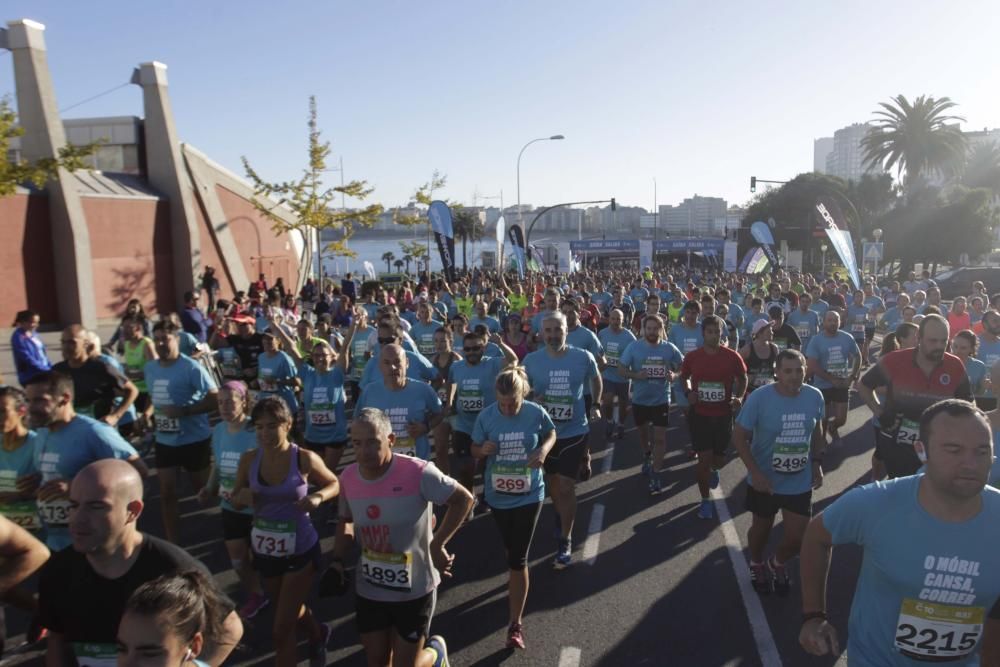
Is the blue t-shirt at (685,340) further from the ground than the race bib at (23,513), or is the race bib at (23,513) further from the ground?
the blue t-shirt at (685,340)

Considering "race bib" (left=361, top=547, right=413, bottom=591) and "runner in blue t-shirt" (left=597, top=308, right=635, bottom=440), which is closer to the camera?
"race bib" (left=361, top=547, right=413, bottom=591)

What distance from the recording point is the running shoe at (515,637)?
4527 mm

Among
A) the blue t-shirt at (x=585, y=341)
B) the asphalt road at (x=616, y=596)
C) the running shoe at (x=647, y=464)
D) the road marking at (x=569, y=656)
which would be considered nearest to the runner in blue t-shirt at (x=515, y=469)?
the road marking at (x=569, y=656)

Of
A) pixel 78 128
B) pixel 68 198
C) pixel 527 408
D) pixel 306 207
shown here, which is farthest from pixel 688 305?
pixel 78 128

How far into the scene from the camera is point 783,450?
511 centimetres

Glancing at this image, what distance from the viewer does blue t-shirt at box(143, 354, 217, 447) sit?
600 centimetres

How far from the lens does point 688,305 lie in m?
9.34

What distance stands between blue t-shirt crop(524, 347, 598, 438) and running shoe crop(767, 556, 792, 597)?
177cm

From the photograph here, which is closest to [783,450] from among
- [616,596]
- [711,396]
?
[616,596]

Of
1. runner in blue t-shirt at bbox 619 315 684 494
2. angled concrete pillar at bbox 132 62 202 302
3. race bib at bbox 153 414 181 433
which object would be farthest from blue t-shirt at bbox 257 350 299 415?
angled concrete pillar at bbox 132 62 202 302

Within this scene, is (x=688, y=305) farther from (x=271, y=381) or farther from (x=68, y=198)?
(x=68, y=198)

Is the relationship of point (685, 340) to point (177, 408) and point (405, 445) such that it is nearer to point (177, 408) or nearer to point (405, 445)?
point (405, 445)

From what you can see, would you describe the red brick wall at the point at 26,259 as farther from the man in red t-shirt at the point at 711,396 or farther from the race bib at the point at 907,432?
the race bib at the point at 907,432

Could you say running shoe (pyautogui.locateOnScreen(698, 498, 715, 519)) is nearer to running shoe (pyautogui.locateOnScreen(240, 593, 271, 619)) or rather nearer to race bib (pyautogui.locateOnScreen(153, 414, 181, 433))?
running shoe (pyautogui.locateOnScreen(240, 593, 271, 619))
